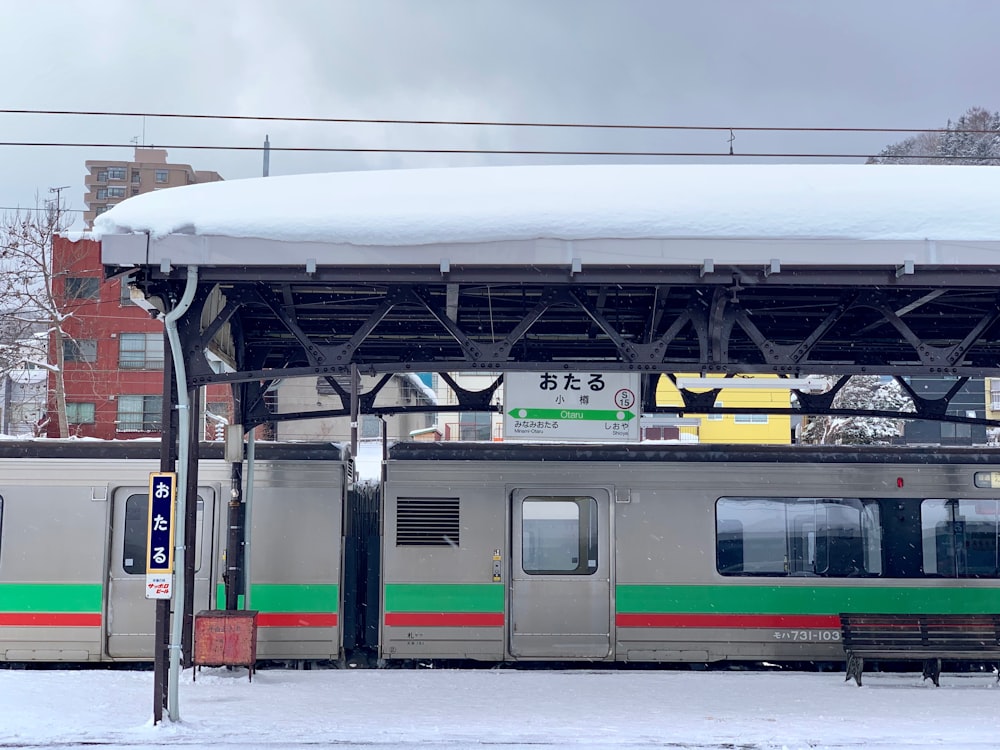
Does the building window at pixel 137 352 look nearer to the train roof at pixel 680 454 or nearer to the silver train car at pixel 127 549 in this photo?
the silver train car at pixel 127 549

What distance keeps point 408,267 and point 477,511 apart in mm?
4151

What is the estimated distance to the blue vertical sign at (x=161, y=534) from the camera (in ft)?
28.2

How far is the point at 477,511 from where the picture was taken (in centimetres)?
1186

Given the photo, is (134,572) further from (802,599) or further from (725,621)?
(802,599)

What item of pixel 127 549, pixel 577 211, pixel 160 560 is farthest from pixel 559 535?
pixel 127 549

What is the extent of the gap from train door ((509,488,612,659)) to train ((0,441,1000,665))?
23 mm

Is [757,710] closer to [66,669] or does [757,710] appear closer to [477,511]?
[477,511]

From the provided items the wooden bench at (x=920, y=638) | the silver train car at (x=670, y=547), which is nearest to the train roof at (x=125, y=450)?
the silver train car at (x=670, y=547)

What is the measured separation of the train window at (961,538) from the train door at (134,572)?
8293 mm

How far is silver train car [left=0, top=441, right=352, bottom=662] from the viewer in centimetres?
1144

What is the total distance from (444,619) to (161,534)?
3972 mm

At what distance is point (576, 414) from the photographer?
384 inches

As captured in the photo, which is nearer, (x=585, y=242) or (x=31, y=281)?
(x=585, y=242)

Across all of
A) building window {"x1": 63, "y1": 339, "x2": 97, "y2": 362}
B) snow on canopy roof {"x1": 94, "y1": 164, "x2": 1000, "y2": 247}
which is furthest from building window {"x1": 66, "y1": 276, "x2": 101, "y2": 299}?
snow on canopy roof {"x1": 94, "y1": 164, "x2": 1000, "y2": 247}
